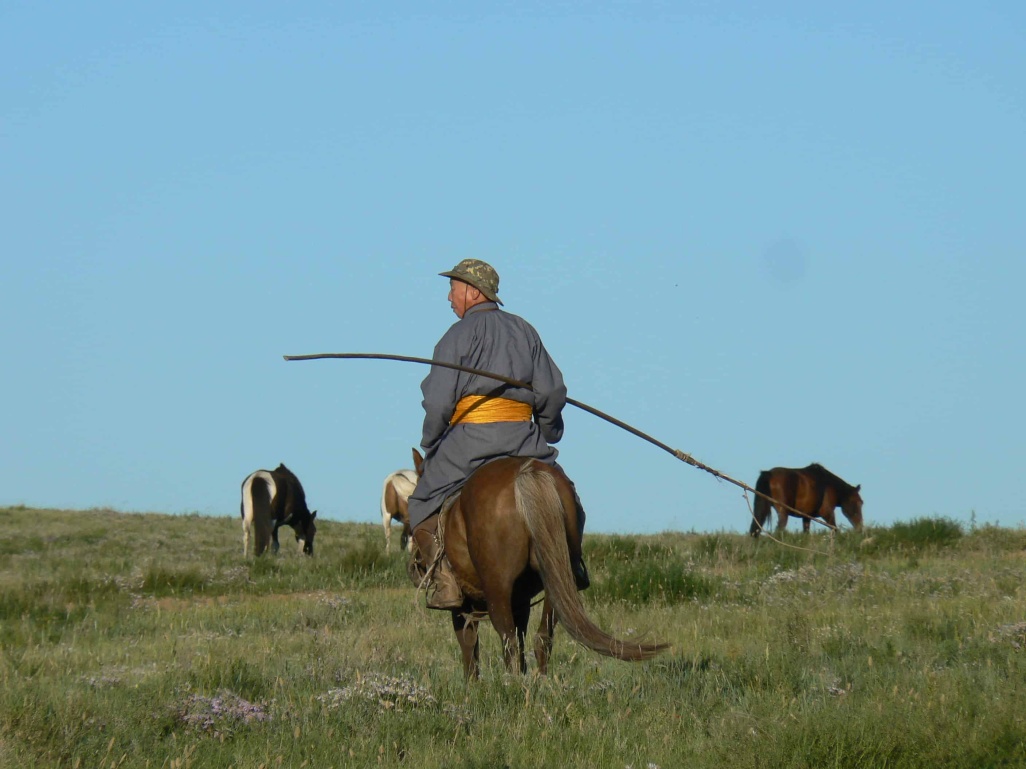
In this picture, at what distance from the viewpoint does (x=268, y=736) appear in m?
5.04

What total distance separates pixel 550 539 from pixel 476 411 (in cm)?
113

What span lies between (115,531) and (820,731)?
1014 inches

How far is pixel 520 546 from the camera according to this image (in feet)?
20.5

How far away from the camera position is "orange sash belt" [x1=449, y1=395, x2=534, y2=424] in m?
7.00

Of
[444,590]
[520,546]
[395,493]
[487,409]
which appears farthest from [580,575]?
[395,493]

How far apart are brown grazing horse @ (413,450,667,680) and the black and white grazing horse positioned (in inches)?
654

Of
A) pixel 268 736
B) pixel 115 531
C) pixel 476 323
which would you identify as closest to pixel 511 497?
pixel 476 323

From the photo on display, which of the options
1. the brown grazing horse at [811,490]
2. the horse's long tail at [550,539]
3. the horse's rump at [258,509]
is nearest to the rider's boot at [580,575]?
the horse's long tail at [550,539]

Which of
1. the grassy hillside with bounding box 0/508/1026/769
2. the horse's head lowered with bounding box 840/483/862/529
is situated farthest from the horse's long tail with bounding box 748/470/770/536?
the grassy hillside with bounding box 0/508/1026/769

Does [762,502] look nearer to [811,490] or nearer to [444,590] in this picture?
[811,490]

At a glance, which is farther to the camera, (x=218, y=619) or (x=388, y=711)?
(x=218, y=619)

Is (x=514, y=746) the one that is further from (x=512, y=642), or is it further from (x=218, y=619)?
(x=218, y=619)

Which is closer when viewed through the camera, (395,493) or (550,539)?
(550,539)

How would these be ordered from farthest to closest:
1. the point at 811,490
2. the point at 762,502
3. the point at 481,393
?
the point at 811,490
the point at 762,502
the point at 481,393
